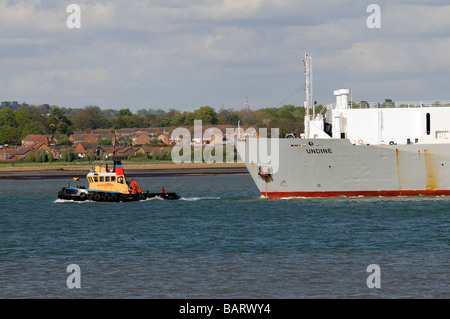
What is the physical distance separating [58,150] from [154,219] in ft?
437

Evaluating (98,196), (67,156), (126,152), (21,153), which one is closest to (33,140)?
(21,153)

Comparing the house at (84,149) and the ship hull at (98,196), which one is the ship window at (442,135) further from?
the house at (84,149)

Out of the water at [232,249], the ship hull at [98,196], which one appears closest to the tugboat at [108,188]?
the ship hull at [98,196]

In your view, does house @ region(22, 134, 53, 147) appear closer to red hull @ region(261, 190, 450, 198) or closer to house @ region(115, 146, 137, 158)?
house @ region(115, 146, 137, 158)

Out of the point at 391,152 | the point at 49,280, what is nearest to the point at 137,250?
the point at 49,280

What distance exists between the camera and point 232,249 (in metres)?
34.0

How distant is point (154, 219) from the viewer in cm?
4672

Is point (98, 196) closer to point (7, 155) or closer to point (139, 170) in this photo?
point (139, 170)

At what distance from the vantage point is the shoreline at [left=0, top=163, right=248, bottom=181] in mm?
119812

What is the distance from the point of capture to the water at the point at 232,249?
83.3 feet

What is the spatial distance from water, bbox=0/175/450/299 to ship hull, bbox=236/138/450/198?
3.39 feet

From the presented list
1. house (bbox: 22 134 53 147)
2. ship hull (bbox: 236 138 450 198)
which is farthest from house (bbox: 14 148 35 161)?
ship hull (bbox: 236 138 450 198)

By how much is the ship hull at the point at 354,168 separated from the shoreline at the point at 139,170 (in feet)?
223

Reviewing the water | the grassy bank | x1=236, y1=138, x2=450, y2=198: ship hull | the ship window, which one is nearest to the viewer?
the water
